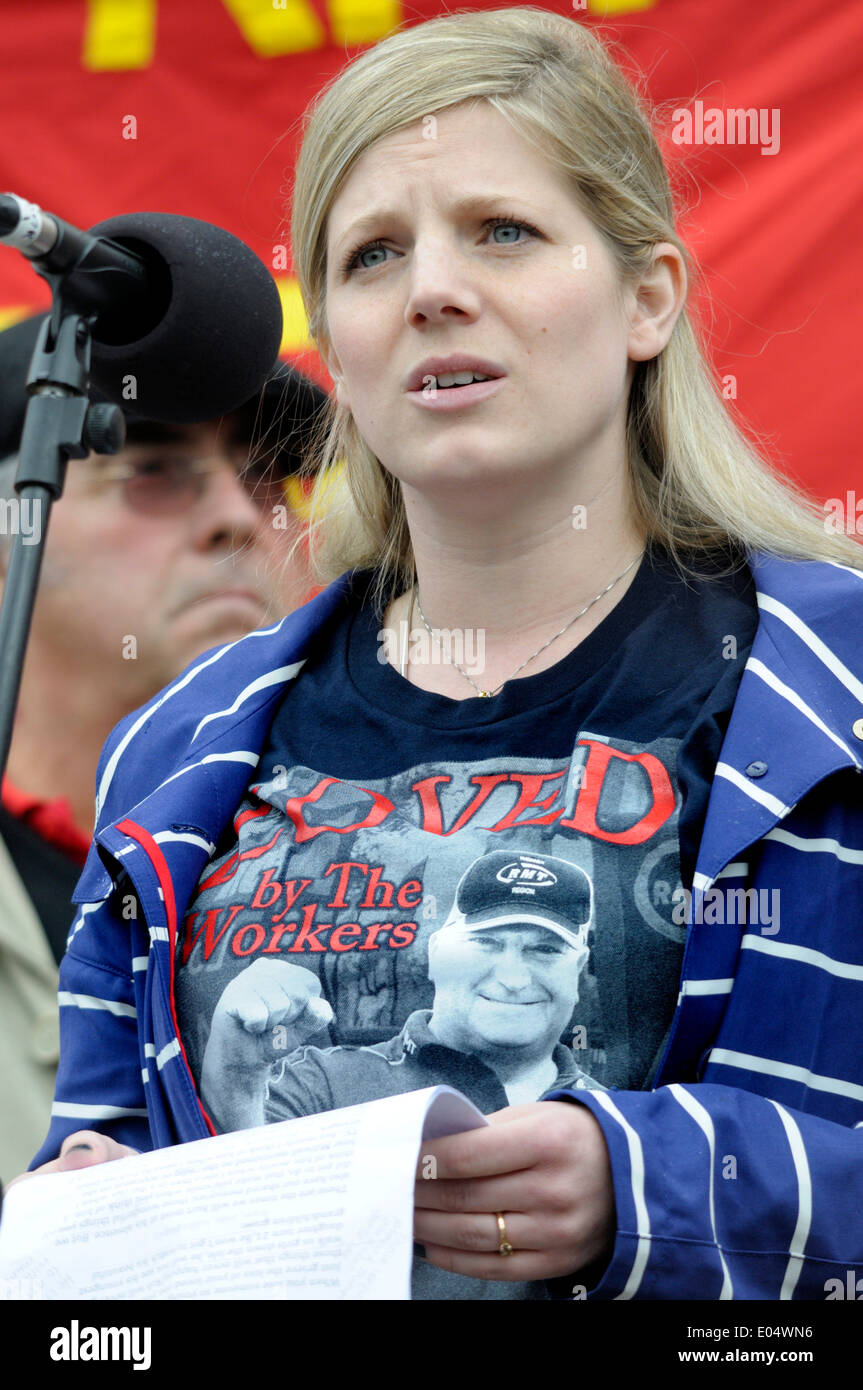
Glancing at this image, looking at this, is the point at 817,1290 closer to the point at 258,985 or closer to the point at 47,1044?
the point at 258,985

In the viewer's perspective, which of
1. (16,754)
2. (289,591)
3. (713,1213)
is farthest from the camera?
(16,754)

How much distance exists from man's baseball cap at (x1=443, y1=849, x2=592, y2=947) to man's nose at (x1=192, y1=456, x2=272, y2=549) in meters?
1.68

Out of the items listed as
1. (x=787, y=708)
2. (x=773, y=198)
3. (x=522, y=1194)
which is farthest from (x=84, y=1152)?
(x=773, y=198)

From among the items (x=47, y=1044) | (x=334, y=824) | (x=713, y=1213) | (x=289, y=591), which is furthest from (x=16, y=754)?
(x=713, y=1213)

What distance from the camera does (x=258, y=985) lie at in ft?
4.45

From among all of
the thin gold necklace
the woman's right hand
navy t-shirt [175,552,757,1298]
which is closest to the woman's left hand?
navy t-shirt [175,552,757,1298]

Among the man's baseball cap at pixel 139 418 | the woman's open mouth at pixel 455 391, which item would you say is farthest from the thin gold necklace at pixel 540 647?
the man's baseball cap at pixel 139 418

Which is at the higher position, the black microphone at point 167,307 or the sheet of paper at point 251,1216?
the black microphone at point 167,307

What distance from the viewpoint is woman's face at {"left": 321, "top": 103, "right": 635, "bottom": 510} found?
1.44m

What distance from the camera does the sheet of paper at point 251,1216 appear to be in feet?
3.28

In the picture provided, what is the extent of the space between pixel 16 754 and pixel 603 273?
1857mm

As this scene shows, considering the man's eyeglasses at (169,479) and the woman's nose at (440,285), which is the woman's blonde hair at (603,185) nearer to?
the woman's nose at (440,285)

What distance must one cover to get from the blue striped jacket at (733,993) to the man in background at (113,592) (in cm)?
119

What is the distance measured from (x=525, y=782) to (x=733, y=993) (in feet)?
0.93
